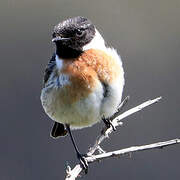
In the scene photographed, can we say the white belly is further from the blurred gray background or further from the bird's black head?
the blurred gray background

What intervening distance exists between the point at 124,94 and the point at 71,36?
17.0ft

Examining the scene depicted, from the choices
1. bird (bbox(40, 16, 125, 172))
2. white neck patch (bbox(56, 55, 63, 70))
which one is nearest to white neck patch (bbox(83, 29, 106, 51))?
bird (bbox(40, 16, 125, 172))

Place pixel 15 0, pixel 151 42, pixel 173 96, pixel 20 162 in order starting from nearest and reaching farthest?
pixel 20 162
pixel 173 96
pixel 151 42
pixel 15 0

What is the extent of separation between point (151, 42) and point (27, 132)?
9.92ft

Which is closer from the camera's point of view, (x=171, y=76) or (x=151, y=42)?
(x=171, y=76)

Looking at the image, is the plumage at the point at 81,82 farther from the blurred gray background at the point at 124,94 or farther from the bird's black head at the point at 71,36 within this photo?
the blurred gray background at the point at 124,94

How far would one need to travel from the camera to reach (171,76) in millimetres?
13125

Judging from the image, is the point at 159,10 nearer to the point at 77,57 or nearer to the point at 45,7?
the point at 45,7

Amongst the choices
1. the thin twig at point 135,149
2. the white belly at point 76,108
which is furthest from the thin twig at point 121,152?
the white belly at point 76,108

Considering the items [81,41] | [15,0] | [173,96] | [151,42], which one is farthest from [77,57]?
[15,0]

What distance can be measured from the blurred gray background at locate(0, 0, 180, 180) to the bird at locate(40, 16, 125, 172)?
442 cm

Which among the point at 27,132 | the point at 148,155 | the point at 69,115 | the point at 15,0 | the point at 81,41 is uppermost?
the point at 81,41

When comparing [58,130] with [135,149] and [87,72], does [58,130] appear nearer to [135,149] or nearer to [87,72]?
[87,72]

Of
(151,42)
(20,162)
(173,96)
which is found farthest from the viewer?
(151,42)
